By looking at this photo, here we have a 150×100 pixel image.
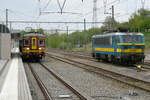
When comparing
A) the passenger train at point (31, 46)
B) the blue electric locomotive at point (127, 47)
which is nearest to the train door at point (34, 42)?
the passenger train at point (31, 46)

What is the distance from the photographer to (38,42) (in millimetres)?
25672

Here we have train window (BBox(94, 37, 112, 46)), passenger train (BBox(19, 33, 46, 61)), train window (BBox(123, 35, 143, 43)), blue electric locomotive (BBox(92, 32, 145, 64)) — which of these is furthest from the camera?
passenger train (BBox(19, 33, 46, 61))

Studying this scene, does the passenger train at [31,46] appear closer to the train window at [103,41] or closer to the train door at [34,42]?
the train door at [34,42]

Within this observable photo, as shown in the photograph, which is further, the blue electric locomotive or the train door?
the train door

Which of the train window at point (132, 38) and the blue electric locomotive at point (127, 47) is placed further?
the train window at point (132, 38)

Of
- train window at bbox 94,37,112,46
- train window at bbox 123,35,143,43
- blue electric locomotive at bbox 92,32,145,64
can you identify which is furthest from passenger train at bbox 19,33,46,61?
train window at bbox 123,35,143,43

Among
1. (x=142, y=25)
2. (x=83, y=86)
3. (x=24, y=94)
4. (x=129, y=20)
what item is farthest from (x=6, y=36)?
(x=129, y=20)

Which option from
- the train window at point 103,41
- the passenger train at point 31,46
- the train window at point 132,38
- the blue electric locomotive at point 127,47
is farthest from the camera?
the passenger train at point 31,46

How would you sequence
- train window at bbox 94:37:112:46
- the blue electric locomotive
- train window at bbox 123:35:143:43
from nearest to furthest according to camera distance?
the blue electric locomotive < train window at bbox 123:35:143:43 < train window at bbox 94:37:112:46

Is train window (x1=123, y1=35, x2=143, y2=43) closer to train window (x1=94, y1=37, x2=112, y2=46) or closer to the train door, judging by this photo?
train window (x1=94, y1=37, x2=112, y2=46)

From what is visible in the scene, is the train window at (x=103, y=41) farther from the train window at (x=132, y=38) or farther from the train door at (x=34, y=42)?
the train door at (x=34, y=42)

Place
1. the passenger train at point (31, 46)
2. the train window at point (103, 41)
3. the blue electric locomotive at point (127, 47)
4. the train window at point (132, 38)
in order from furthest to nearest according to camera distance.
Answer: the passenger train at point (31, 46), the train window at point (103, 41), the train window at point (132, 38), the blue electric locomotive at point (127, 47)

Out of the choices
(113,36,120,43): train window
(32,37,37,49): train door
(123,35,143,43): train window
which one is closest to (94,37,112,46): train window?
(113,36,120,43): train window

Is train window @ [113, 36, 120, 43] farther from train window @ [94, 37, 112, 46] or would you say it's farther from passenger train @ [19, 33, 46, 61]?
passenger train @ [19, 33, 46, 61]
